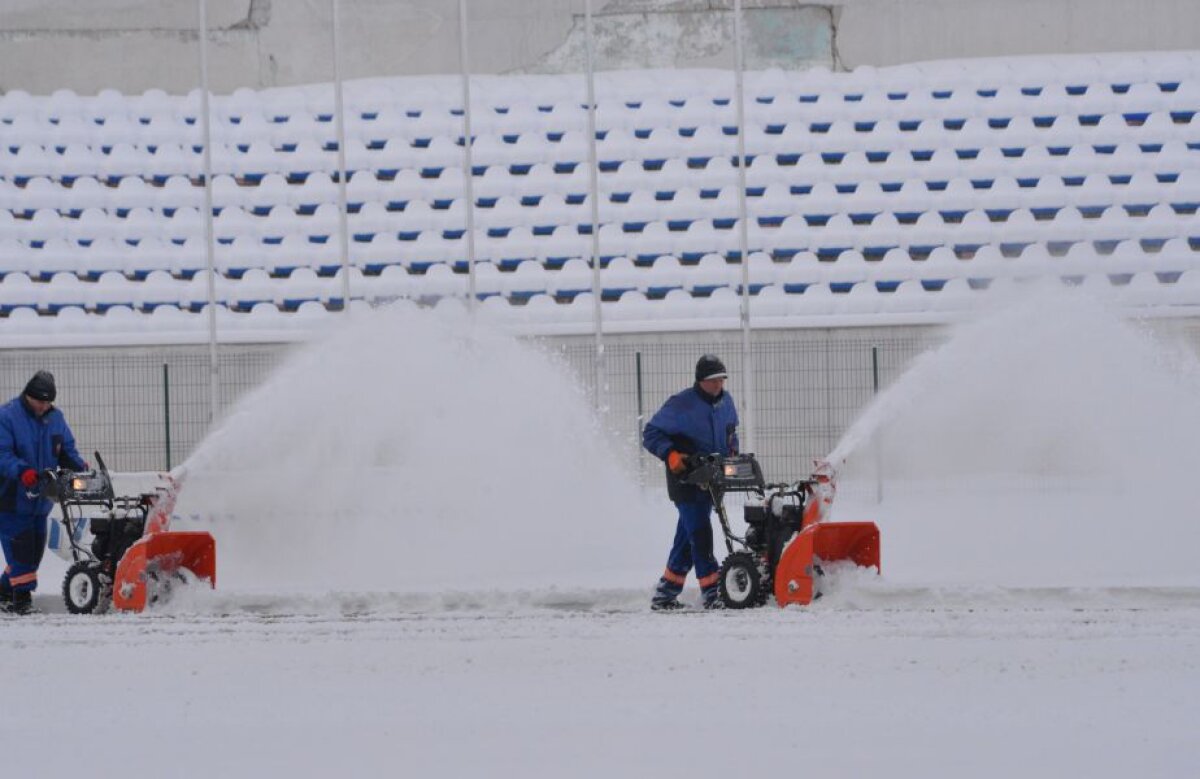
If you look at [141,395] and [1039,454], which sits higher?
[141,395]

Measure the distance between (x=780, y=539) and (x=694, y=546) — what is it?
57 centimetres

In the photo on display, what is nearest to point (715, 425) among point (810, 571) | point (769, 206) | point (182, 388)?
point (810, 571)

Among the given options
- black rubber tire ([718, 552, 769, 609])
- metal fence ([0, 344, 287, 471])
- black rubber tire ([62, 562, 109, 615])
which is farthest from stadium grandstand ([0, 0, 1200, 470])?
black rubber tire ([718, 552, 769, 609])

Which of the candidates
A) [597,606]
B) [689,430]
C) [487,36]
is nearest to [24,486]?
[597,606]

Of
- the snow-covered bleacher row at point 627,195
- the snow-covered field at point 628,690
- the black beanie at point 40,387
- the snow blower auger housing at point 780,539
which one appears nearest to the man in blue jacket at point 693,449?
the snow blower auger housing at point 780,539

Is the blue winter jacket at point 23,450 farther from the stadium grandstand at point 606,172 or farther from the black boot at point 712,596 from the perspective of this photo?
the stadium grandstand at point 606,172

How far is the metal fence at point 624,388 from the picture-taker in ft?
55.6

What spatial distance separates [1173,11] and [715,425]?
21880 mm

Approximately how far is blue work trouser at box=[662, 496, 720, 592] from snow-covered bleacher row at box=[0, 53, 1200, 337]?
11.1m

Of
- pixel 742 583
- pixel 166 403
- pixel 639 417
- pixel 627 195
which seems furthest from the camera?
pixel 627 195

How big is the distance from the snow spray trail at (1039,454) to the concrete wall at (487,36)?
11869 mm

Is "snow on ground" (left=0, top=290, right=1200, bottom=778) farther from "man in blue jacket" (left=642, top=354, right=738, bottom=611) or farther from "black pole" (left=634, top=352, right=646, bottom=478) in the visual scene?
"man in blue jacket" (left=642, top=354, right=738, bottom=611)

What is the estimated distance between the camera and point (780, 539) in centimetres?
974

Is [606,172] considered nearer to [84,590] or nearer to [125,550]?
[125,550]
